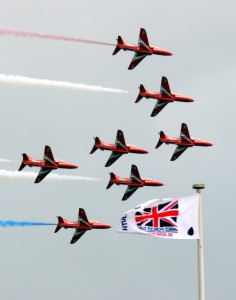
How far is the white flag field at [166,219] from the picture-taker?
14450 cm

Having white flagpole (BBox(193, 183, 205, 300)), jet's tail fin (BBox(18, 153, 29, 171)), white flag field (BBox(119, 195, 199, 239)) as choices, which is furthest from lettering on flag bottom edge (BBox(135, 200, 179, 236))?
jet's tail fin (BBox(18, 153, 29, 171))

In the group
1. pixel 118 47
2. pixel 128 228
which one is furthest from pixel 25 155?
pixel 128 228

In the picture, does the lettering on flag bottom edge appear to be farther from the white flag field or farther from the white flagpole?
the white flagpole

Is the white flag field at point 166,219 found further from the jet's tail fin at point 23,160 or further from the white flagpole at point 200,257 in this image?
the jet's tail fin at point 23,160

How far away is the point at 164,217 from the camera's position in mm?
147750

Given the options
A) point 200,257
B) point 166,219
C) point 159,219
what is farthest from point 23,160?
point 200,257

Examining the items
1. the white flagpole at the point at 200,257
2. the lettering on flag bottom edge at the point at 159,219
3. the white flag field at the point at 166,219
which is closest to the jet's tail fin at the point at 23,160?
the white flag field at the point at 166,219

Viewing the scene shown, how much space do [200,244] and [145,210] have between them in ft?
44.5

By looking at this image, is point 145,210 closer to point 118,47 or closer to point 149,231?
point 149,231

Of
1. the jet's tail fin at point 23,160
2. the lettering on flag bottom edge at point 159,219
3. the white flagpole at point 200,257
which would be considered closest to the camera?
the white flagpole at point 200,257

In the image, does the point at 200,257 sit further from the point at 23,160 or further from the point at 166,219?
the point at 23,160

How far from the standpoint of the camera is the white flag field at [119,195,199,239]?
474 feet

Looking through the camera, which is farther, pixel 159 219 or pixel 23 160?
pixel 23 160

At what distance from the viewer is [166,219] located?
5792 inches
